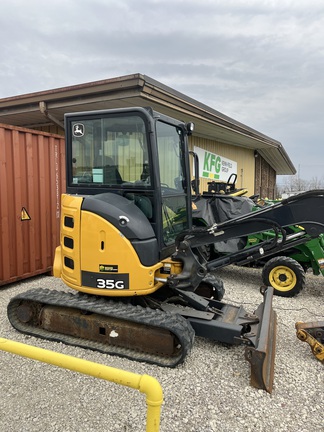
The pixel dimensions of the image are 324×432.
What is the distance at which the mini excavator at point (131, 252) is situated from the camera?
11.0ft

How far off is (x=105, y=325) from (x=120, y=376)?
196 cm

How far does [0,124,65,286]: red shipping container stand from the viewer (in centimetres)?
546

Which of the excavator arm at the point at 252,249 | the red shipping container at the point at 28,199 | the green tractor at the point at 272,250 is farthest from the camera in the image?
the red shipping container at the point at 28,199

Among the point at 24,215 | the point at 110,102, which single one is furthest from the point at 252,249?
the point at 110,102

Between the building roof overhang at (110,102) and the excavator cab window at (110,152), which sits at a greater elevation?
the building roof overhang at (110,102)

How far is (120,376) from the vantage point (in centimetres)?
158

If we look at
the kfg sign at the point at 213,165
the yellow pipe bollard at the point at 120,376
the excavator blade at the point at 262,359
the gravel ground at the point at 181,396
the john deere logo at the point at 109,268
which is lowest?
the gravel ground at the point at 181,396

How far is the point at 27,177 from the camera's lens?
5.82 m

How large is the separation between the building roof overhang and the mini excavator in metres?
3.37

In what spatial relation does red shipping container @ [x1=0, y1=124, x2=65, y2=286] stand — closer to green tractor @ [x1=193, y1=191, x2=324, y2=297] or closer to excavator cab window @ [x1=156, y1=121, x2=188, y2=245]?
green tractor @ [x1=193, y1=191, x2=324, y2=297]

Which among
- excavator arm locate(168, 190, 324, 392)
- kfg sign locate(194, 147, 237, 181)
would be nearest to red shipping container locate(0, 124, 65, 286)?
excavator arm locate(168, 190, 324, 392)

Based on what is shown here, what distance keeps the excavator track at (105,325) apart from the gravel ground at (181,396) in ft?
0.36

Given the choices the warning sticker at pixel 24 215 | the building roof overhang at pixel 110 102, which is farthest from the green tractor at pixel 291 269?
the warning sticker at pixel 24 215

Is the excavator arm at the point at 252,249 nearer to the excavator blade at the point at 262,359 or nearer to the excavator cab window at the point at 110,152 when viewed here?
the excavator blade at the point at 262,359
